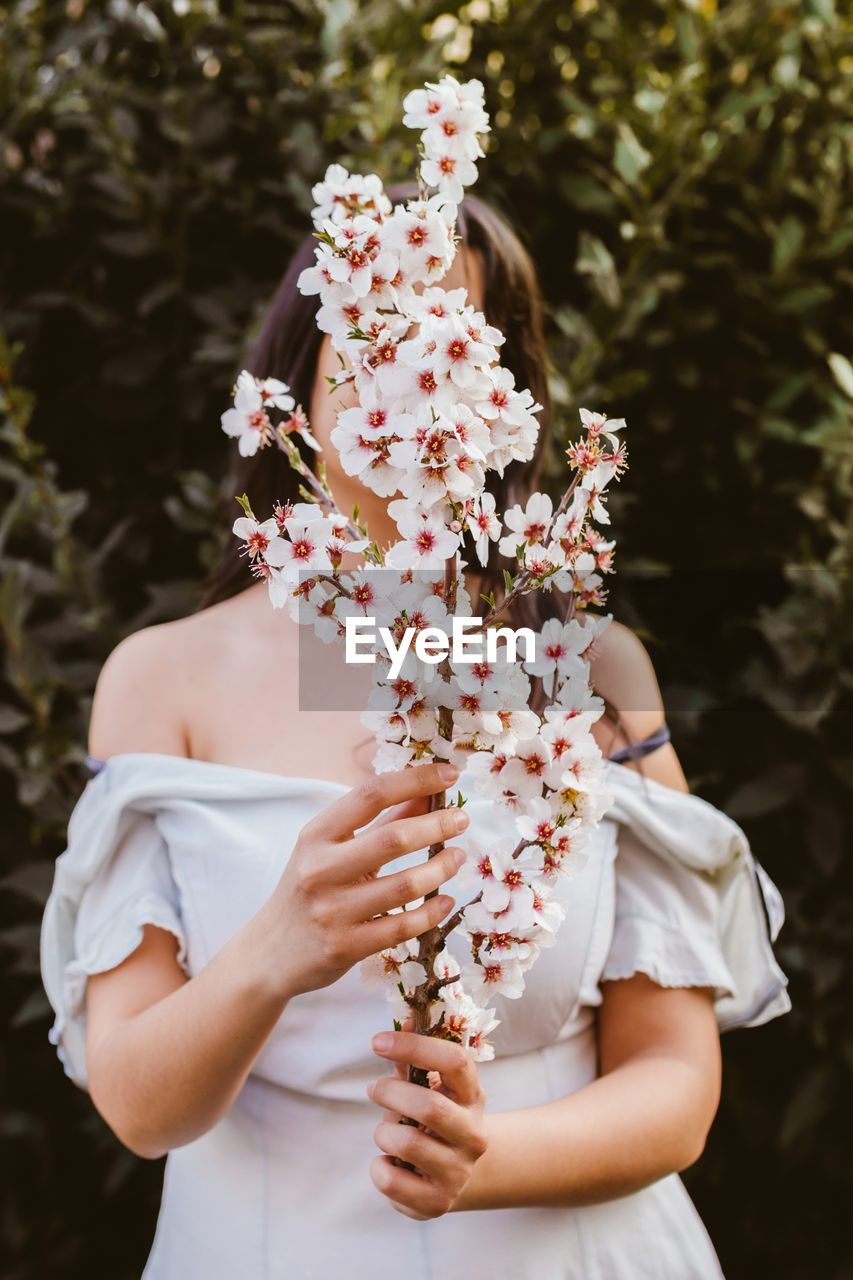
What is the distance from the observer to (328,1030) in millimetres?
1025

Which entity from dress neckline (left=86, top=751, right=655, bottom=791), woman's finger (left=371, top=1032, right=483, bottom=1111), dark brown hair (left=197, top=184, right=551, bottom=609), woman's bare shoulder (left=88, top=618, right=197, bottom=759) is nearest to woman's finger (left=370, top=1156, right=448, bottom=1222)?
woman's finger (left=371, top=1032, right=483, bottom=1111)

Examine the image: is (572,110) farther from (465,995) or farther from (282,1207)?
(282,1207)

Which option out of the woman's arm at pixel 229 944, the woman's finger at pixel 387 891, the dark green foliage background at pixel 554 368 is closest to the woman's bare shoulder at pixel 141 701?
the woman's arm at pixel 229 944

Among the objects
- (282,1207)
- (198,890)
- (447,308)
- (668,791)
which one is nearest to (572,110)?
(668,791)

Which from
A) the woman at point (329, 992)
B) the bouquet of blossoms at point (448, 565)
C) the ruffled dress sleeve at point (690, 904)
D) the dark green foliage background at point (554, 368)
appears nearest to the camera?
the bouquet of blossoms at point (448, 565)

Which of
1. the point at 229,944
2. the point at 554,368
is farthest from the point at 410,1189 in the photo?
the point at 554,368

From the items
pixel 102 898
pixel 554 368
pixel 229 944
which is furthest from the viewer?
pixel 554 368

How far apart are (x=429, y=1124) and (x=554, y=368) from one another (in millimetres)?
1230

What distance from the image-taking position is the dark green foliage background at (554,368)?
1.57m

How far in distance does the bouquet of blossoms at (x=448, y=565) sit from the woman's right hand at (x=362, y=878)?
19mm

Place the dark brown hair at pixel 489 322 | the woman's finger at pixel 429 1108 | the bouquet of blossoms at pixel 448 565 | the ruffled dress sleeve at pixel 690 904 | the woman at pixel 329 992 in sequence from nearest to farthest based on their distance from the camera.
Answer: the bouquet of blossoms at pixel 448 565, the woman's finger at pixel 429 1108, the woman at pixel 329 992, the ruffled dress sleeve at pixel 690 904, the dark brown hair at pixel 489 322

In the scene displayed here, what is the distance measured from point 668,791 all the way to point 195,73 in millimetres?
1484

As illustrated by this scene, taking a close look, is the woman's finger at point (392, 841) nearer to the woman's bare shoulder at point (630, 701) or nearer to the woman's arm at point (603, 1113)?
the woman's arm at point (603, 1113)

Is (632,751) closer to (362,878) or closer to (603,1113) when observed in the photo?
(603,1113)
